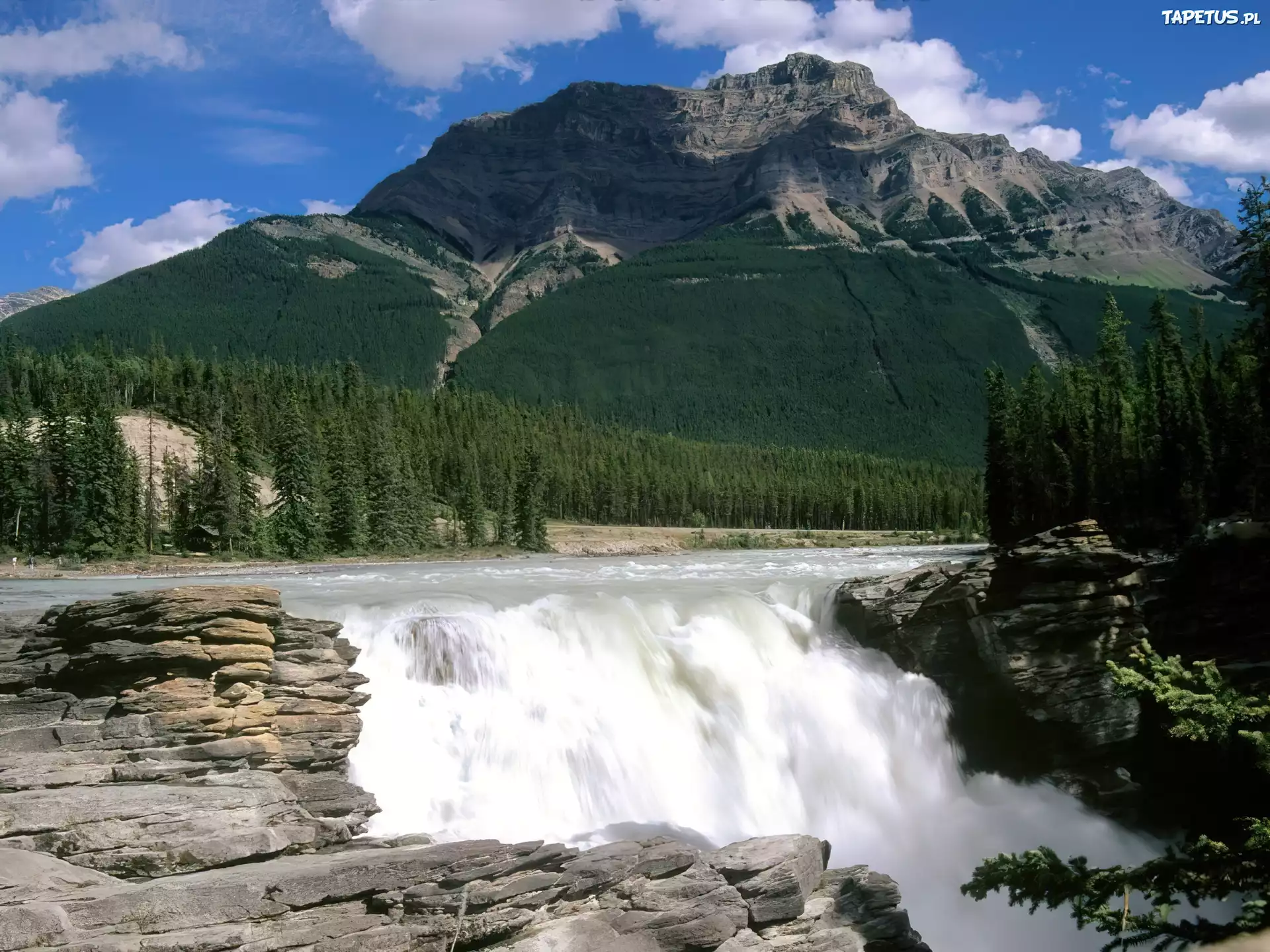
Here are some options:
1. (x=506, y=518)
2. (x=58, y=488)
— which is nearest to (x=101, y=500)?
(x=58, y=488)

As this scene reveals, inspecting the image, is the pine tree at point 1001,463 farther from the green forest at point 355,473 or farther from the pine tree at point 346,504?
the pine tree at point 346,504

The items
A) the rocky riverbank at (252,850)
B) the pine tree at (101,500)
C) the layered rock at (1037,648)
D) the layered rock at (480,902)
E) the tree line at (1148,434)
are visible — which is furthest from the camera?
the pine tree at (101,500)

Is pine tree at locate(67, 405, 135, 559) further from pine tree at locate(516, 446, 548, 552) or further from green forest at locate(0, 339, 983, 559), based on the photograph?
pine tree at locate(516, 446, 548, 552)

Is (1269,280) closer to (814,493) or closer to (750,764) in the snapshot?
(750,764)

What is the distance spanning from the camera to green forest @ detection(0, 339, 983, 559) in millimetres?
72688

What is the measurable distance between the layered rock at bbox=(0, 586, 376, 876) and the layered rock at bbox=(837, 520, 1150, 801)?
58.6 feet

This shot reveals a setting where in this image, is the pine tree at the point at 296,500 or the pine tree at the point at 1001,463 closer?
the pine tree at the point at 296,500

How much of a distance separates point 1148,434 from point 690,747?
163 ft

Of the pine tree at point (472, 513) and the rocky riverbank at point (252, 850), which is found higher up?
the pine tree at point (472, 513)

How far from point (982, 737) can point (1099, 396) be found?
158ft

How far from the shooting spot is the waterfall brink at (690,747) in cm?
1989

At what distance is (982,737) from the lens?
2736 cm

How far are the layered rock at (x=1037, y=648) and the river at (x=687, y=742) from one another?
915mm

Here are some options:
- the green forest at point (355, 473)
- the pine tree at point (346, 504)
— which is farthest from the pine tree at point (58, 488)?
the pine tree at point (346, 504)
